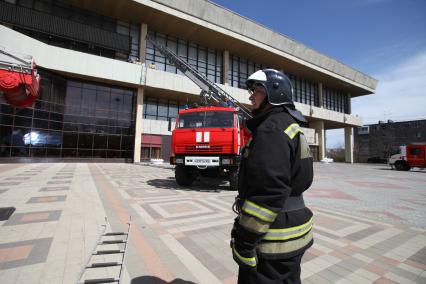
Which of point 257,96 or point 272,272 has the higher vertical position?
point 257,96

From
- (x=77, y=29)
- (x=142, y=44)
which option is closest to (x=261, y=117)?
(x=77, y=29)

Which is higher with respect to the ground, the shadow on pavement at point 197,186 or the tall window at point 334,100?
the tall window at point 334,100

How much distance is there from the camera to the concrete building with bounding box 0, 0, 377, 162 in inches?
755

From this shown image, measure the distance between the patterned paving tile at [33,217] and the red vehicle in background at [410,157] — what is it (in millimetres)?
29304

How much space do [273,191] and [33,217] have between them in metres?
5.33

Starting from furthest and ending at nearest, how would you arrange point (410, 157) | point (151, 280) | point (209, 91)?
point (410, 157) → point (209, 91) → point (151, 280)

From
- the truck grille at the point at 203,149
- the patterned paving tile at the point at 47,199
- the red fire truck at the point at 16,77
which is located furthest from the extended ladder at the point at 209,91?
the red fire truck at the point at 16,77

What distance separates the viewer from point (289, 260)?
4.97ft

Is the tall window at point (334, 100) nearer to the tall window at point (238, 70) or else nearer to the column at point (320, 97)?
the column at point (320, 97)

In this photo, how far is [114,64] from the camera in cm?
2172

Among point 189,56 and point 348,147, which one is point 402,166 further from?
point 189,56

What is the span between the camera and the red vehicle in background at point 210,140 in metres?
7.53

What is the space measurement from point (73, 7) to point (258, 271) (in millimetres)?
28625

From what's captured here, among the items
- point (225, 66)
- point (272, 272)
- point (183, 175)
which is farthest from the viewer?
point (225, 66)
